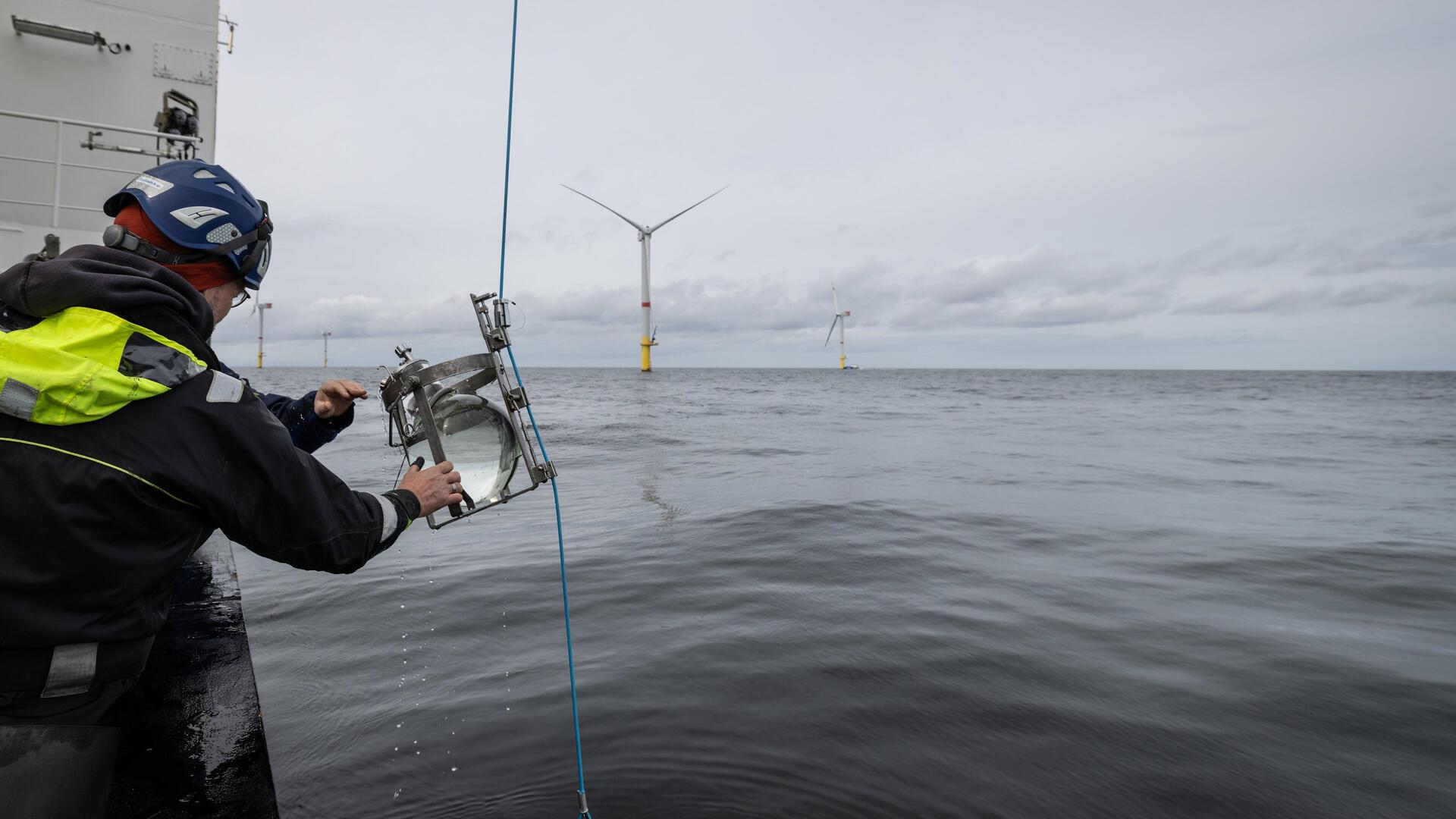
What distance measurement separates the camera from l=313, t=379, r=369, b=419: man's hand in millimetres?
3744

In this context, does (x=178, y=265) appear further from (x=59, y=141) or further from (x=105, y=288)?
(x=59, y=141)

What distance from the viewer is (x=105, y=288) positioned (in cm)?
200

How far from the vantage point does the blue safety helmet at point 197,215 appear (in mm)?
2418

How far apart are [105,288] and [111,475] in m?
0.48

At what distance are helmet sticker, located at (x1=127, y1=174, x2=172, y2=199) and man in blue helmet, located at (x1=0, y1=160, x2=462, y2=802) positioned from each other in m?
0.17

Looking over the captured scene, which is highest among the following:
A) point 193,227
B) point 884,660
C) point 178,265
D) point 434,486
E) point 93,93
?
point 93,93

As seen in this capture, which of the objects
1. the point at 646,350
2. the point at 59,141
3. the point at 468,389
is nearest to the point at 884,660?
the point at 468,389

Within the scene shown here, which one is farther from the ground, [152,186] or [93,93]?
[93,93]

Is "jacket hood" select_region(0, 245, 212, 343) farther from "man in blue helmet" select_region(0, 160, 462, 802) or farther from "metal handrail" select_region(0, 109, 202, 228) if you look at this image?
"metal handrail" select_region(0, 109, 202, 228)

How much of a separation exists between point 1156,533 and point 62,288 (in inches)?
440

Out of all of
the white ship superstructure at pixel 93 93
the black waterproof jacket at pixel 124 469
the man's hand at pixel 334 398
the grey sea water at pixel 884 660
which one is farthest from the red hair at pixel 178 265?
the white ship superstructure at pixel 93 93

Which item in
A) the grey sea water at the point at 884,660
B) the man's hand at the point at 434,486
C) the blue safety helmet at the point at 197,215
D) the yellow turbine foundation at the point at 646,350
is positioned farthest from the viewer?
the yellow turbine foundation at the point at 646,350

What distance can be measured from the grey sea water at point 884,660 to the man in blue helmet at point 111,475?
1967 mm

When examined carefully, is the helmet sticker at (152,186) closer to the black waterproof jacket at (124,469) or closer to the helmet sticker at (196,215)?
the helmet sticker at (196,215)
